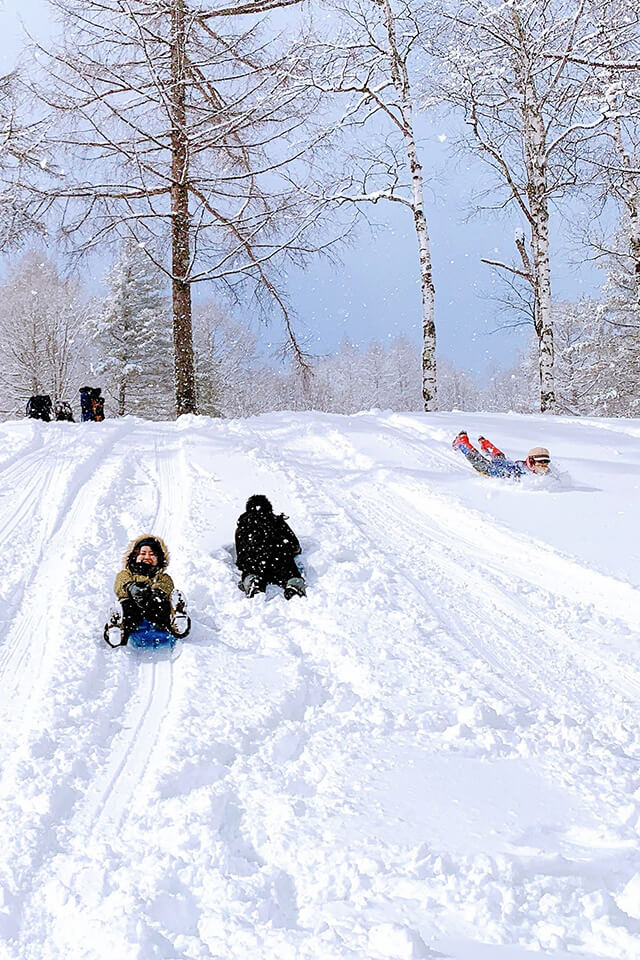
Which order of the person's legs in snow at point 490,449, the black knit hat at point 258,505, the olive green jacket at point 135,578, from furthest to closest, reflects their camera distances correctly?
the person's legs in snow at point 490,449 < the black knit hat at point 258,505 < the olive green jacket at point 135,578

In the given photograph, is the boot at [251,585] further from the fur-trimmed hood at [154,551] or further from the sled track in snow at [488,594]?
the sled track in snow at [488,594]

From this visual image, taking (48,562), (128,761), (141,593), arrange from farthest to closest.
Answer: (48,562) < (141,593) < (128,761)

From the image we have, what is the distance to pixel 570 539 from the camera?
20.3 ft

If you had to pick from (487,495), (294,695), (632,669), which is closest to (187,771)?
(294,695)

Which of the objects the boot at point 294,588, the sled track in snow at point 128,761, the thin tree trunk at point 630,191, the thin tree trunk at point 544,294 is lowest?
the sled track in snow at point 128,761

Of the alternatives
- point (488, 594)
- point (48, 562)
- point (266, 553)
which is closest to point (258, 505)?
point (266, 553)

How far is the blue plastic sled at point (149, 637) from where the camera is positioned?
452 centimetres

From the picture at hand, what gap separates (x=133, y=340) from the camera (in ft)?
86.8

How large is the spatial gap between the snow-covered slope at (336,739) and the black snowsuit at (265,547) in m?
0.19

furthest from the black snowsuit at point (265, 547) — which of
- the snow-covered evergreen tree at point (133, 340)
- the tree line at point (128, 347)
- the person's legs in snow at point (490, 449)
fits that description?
the snow-covered evergreen tree at point (133, 340)

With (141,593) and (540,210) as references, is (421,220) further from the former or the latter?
(141,593)

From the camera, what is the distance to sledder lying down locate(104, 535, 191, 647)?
179 inches

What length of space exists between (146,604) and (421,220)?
11364mm

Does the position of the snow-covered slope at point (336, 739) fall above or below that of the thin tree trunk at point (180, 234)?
below
